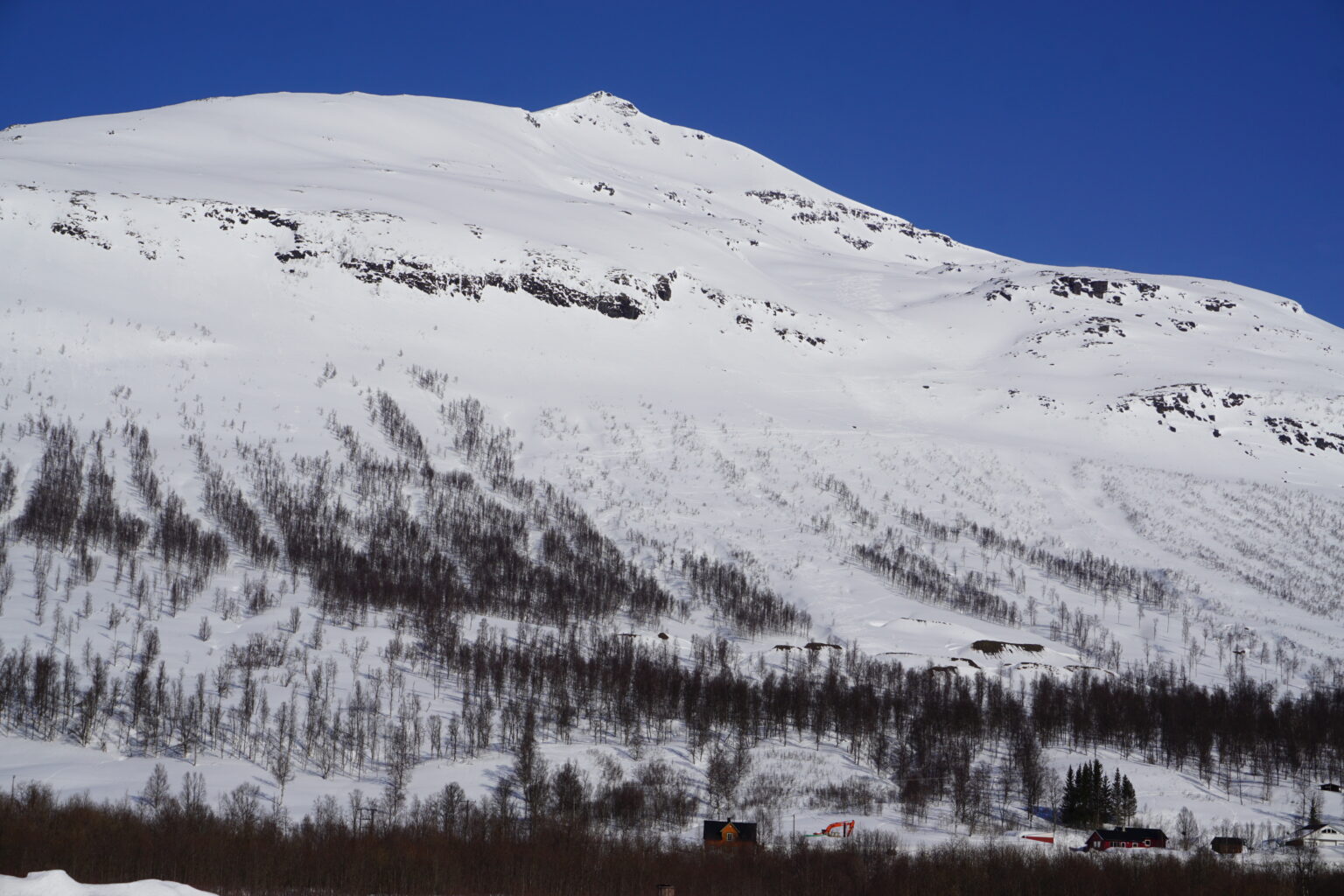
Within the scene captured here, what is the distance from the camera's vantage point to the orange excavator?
60156 millimetres

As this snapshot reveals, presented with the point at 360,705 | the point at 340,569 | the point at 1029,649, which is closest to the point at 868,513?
the point at 1029,649

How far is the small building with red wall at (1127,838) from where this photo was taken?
62.2 m

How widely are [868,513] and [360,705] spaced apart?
7788cm

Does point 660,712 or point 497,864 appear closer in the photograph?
point 497,864

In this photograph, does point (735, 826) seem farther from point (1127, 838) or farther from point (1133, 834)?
point (1133, 834)

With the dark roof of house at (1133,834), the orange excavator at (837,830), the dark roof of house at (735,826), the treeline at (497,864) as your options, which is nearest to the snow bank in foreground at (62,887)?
the treeline at (497,864)

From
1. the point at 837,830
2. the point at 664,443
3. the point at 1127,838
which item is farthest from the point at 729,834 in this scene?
the point at 664,443

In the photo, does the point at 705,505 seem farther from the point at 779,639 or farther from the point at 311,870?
the point at 311,870

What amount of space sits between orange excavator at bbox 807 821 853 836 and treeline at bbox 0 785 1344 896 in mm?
6054

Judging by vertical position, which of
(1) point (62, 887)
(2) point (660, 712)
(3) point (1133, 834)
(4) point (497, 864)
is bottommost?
(4) point (497, 864)

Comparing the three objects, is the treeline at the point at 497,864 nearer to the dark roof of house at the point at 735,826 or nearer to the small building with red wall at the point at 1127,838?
the dark roof of house at the point at 735,826

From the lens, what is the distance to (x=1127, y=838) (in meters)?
63.0

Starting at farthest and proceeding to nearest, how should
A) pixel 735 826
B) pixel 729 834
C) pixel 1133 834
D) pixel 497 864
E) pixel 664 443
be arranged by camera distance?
pixel 664 443 → pixel 1133 834 → pixel 735 826 → pixel 729 834 → pixel 497 864

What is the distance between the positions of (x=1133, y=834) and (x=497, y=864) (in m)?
38.5
